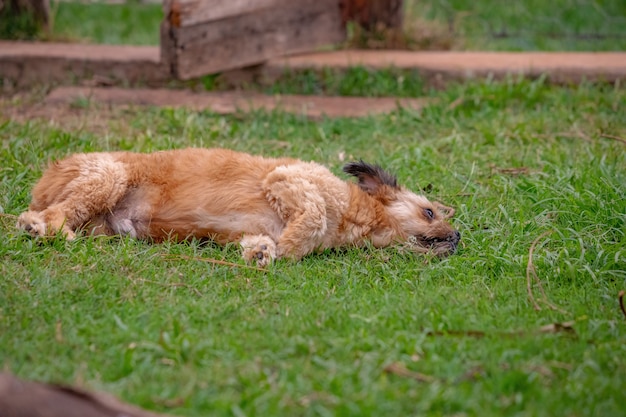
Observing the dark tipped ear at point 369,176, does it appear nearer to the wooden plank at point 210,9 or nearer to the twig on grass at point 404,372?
the twig on grass at point 404,372

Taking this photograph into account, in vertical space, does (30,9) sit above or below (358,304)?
above

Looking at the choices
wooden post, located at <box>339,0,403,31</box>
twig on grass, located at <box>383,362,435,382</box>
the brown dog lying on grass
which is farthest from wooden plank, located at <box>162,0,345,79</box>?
twig on grass, located at <box>383,362,435,382</box>

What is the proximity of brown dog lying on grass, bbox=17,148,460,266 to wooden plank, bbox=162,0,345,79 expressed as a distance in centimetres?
270

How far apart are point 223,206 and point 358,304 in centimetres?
131

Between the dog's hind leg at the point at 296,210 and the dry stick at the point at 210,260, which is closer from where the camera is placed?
the dry stick at the point at 210,260

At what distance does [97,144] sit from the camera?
269 inches

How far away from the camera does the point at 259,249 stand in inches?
196

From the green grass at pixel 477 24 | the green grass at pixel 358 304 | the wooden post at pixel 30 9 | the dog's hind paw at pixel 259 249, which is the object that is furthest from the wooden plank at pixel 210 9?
the dog's hind paw at pixel 259 249

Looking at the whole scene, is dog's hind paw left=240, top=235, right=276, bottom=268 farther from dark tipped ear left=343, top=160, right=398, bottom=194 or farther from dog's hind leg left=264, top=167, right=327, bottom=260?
dark tipped ear left=343, top=160, right=398, bottom=194

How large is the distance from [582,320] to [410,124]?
3.86m

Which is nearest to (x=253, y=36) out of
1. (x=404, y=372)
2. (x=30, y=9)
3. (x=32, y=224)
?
(x=30, y=9)

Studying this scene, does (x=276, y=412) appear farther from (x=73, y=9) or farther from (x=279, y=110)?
(x=73, y=9)

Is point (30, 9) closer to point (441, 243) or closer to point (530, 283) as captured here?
point (441, 243)

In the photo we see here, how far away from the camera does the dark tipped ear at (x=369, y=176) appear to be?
18.4ft
